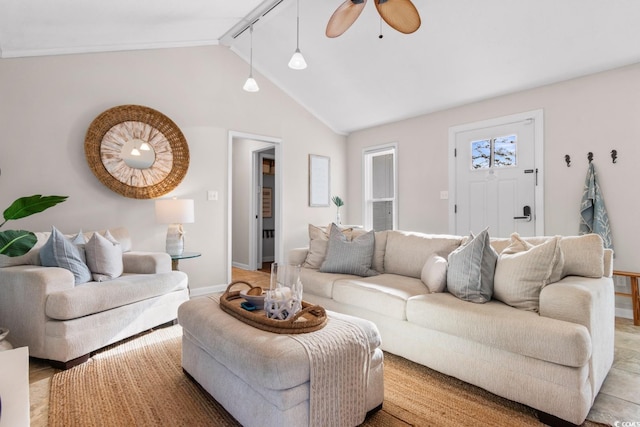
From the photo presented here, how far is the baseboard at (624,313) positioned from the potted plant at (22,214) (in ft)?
Answer: 15.0

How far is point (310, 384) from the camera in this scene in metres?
1.42

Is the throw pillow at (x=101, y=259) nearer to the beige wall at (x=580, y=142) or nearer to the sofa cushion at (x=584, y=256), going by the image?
the sofa cushion at (x=584, y=256)

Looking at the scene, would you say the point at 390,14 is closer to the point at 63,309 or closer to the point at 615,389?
the point at 615,389

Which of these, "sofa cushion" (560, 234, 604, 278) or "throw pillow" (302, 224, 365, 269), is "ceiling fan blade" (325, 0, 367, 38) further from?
"sofa cushion" (560, 234, 604, 278)

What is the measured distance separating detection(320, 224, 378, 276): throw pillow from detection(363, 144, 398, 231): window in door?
212 centimetres

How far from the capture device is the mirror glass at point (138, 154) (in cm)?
367

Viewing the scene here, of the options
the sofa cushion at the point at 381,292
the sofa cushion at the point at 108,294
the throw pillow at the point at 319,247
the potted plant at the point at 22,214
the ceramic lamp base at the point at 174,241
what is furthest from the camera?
the ceramic lamp base at the point at 174,241

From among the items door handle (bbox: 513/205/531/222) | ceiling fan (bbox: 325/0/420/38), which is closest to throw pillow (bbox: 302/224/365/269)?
ceiling fan (bbox: 325/0/420/38)

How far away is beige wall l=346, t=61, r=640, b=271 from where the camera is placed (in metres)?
→ 3.18

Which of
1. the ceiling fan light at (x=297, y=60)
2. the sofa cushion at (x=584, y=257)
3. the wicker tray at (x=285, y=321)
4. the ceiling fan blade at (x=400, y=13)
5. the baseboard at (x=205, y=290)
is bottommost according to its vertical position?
the baseboard at (x=205, y=290)

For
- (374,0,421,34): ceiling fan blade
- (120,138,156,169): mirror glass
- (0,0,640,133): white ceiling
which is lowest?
(120,138,156,169): mirror glass

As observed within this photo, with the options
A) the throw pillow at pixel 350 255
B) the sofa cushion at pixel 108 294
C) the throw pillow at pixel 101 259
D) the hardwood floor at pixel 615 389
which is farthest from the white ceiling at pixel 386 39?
the hardwood floor at pixel 615 389

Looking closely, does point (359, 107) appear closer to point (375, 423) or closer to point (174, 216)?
point (174, 216)

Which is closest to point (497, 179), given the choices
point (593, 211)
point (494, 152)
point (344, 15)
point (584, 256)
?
point (494, 152)
